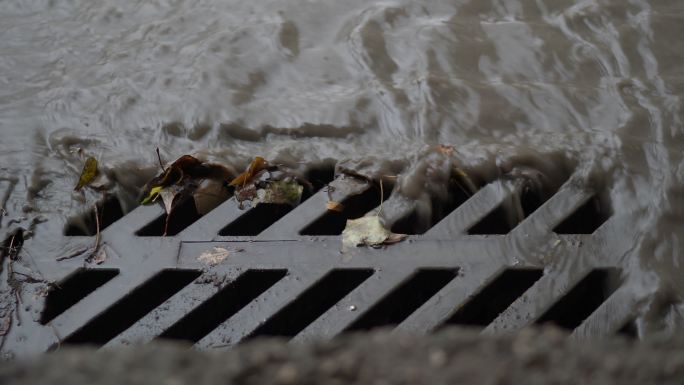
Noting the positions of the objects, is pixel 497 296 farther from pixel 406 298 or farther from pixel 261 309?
pixel 261 309

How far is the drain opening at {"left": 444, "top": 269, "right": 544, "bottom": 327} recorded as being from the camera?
1790 millimetres

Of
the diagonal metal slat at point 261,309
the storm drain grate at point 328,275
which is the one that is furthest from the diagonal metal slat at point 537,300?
the diagonal metal slat at point 261,309

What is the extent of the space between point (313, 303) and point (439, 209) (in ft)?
1.38

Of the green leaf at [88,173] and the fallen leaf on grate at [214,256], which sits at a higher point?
the green leaf at [88,173]

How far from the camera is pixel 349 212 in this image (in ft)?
6.66

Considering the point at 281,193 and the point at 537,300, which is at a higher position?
the point at 281,193

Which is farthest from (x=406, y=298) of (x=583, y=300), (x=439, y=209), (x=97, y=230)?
(x=97, y=230)

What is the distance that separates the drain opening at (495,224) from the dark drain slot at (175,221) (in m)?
0.74

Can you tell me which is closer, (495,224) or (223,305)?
(223,305)

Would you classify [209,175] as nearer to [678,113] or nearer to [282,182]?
[282,182]

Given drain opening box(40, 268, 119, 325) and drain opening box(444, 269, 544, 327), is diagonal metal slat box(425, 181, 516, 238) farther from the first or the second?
drain opening box(40, 268, 119, 325)

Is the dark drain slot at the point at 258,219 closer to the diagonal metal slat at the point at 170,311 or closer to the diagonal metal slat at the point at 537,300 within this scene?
the diagonal metal slat at the point at 170,311

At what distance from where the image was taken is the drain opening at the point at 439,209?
1966 mm

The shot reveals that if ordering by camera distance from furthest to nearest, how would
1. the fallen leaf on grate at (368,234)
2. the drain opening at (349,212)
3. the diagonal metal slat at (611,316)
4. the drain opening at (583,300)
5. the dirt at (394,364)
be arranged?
the drain opening at (349,212)
the fallen leaf on grate at (368,234)
the drain opening at (583,300)
the diagonal metal slat at (611,316)
the dirt at (394,364)
